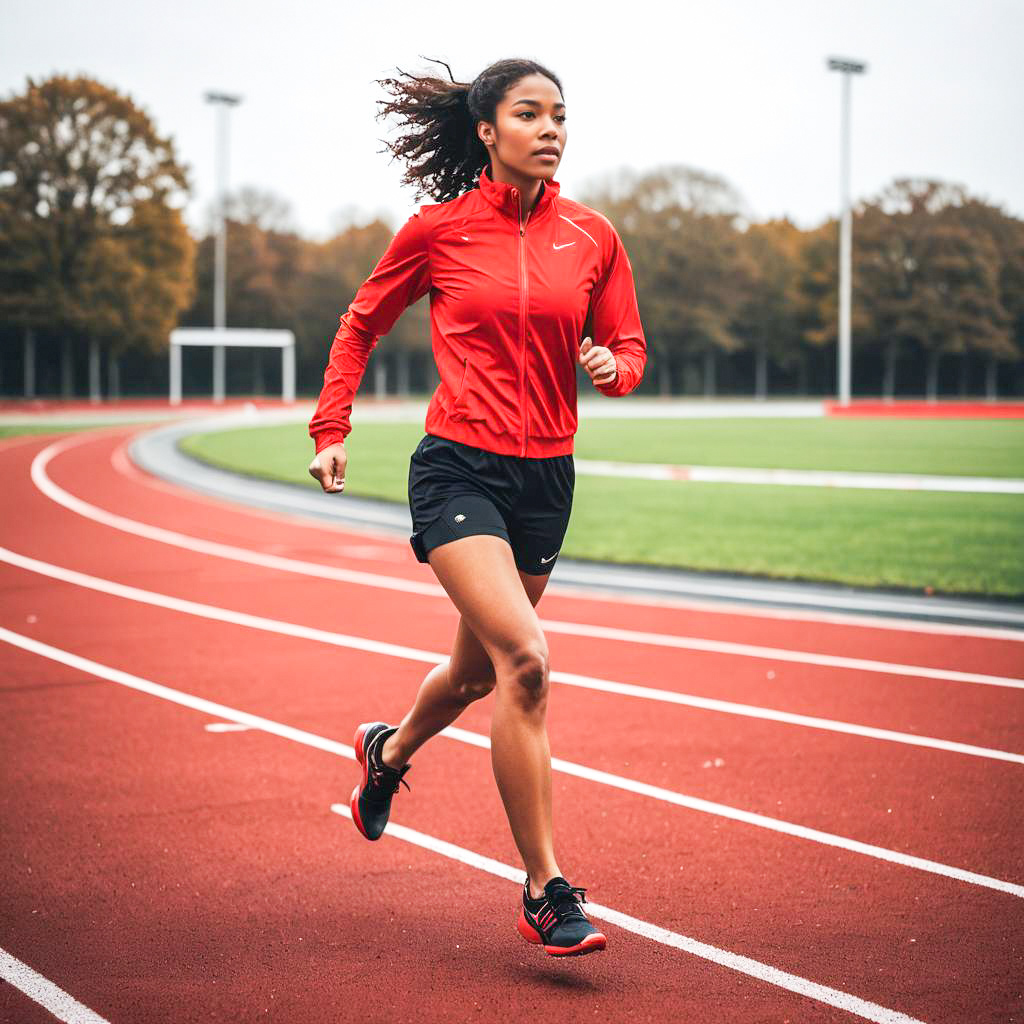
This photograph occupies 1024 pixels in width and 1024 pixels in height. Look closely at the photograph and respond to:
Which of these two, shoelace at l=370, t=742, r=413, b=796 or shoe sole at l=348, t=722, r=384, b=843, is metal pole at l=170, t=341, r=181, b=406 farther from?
shoelace at l=370, t=742, r=413, b=796

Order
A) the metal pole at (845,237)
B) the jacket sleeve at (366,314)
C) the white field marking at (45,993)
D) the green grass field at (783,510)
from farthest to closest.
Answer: the metal pole at (845,237) → the green grass field at (783,510) → the jacket sleeve at (366,314) → the white field marking at (45,993)

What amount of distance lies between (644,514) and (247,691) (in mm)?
8941

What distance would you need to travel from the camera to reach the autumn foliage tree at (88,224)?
169 ft

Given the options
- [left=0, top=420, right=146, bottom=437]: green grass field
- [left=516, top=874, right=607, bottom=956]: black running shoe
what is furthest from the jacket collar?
[left=0, top=420, right=146, bottom=437]: green grass field

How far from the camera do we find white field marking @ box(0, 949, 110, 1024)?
3223mm

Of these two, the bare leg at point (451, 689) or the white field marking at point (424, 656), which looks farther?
the white field marking at point (424, 656)

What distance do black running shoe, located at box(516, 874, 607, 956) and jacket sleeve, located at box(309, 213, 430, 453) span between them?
1431mm

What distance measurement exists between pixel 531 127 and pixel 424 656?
4.62 meters

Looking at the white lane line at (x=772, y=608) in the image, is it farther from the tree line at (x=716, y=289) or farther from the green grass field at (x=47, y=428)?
the tree line at (x=716, y=289)

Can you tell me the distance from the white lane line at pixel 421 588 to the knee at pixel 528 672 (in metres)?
4.42

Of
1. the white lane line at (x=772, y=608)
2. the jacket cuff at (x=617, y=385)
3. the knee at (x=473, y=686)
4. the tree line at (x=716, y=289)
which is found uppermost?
the tree line at (x=716, y=289)

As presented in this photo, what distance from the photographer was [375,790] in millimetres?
4328

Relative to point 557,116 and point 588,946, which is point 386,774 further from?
point 557,116

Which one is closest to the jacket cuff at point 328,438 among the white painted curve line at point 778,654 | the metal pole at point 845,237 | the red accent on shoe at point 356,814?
the red accent on shoe at point 356,814
